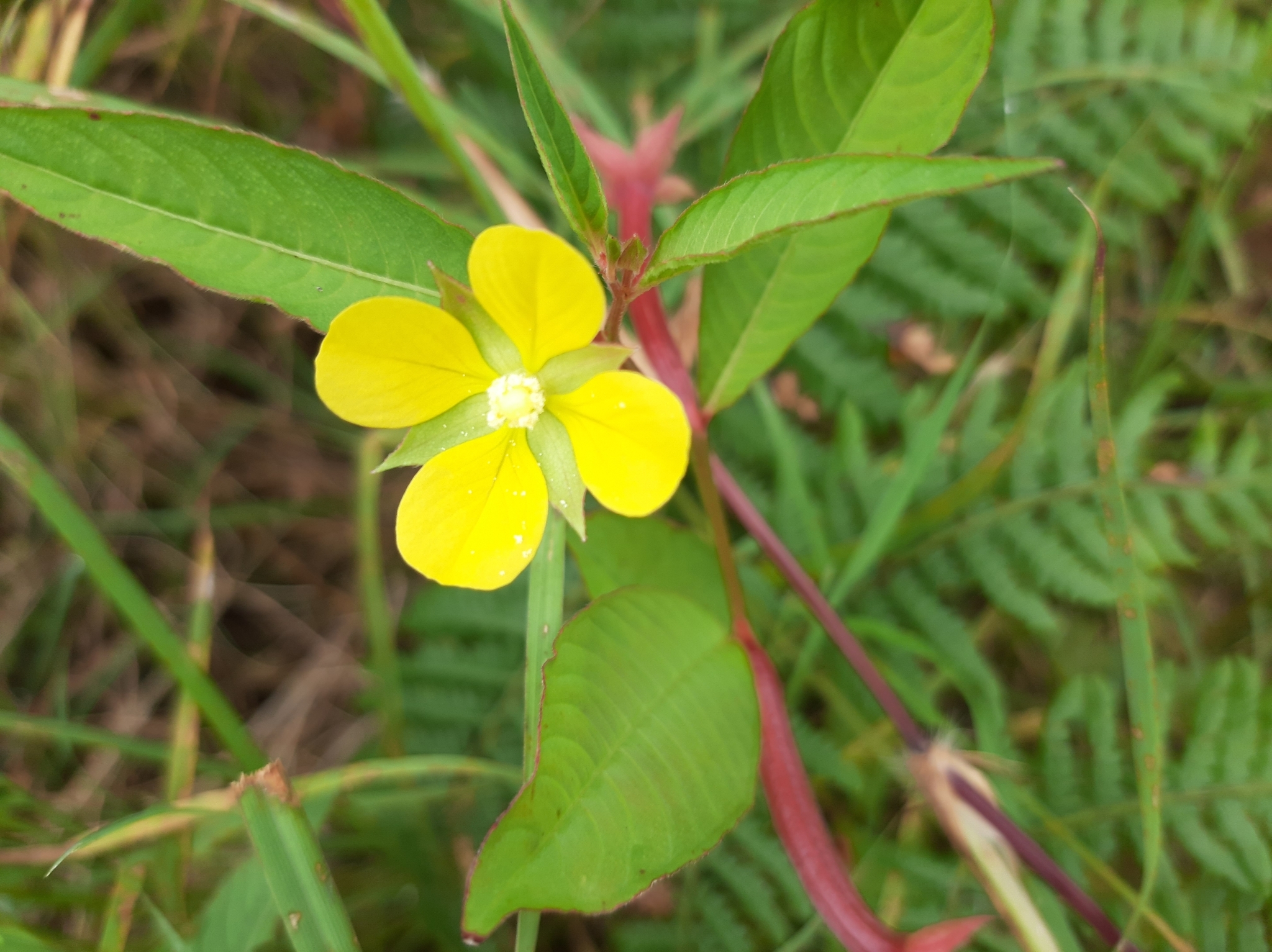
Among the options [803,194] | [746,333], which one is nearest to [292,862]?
[746,333]

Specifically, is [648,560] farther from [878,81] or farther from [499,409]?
[878,81]

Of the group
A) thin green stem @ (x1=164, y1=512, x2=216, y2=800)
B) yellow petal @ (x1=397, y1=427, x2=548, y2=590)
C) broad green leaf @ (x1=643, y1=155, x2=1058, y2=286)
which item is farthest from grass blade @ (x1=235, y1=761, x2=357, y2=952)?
broad green leaf @ (x1=643, y1=155, x2=1058, y2=286)

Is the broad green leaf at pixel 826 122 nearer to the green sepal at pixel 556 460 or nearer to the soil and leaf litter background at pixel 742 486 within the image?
the soil and leaf litter background at pixel 742 486

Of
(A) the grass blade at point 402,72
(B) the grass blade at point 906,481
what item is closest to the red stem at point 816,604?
(B) the grass blade at point 906,481

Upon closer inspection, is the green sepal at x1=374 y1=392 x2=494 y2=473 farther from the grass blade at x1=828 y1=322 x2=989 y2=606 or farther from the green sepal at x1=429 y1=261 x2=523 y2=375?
the grass blade at x1=828 y1=322 x2=989 y2=606

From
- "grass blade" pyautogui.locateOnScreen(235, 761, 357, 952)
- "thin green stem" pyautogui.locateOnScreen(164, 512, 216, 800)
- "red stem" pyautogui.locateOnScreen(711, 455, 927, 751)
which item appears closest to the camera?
"grass blade" pyautogui.locateOnScreen(235, 761, 357, 952)

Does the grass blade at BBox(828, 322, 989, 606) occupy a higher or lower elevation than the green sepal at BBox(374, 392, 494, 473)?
lower
